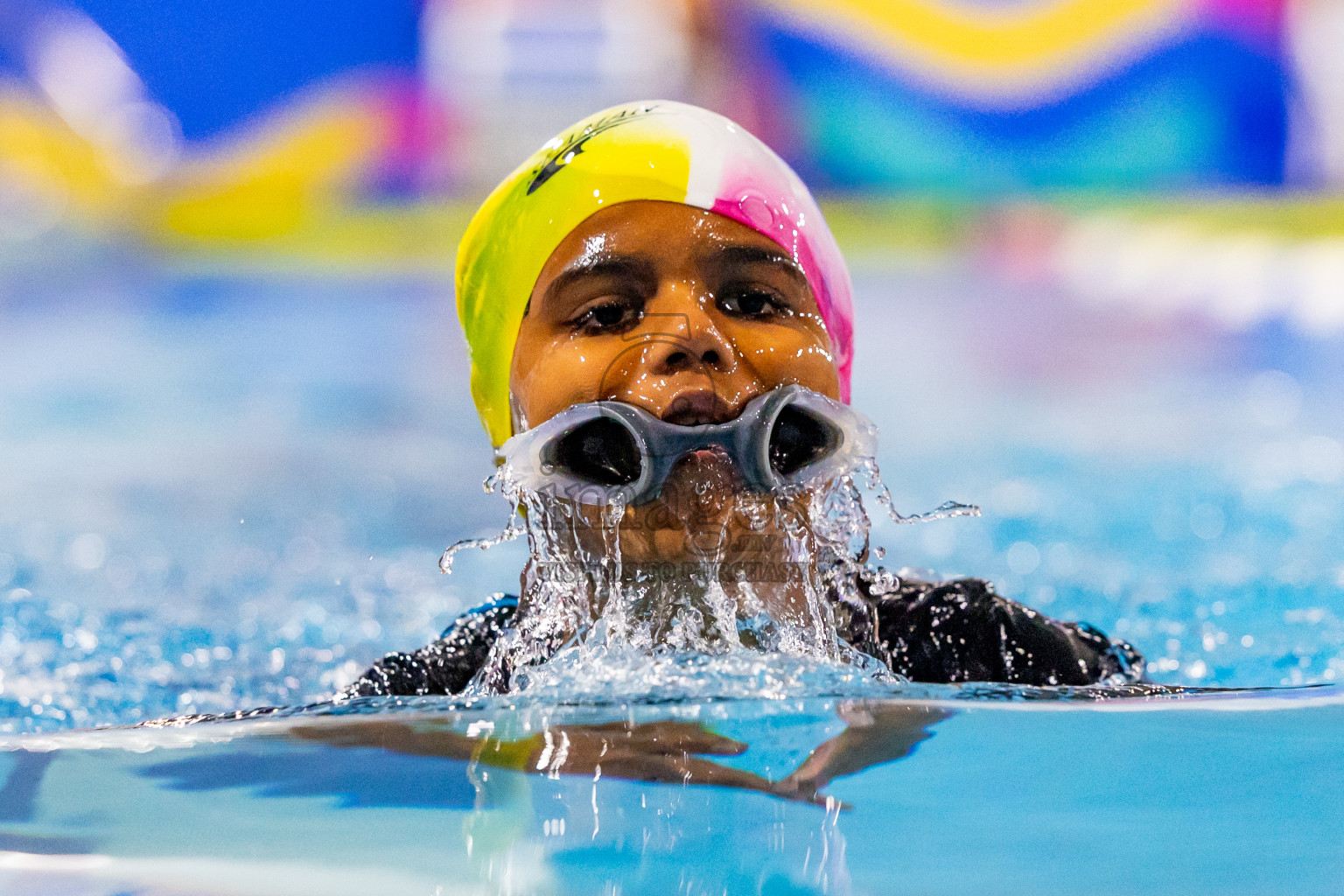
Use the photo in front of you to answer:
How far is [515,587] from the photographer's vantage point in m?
3.22

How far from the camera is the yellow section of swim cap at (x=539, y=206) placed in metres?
1.78

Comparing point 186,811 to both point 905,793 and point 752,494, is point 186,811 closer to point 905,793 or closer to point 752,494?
point 905,793

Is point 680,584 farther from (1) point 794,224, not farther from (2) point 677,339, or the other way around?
(1) point 794,224

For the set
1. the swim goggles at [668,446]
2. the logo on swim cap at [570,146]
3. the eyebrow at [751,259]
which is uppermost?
the logo on swim cap at [570,146]

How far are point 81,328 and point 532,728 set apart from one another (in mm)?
7608

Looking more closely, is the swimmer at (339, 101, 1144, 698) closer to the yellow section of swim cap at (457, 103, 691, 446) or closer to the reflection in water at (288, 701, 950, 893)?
the yellow section of swim cap at (457, 103, 691, 446)

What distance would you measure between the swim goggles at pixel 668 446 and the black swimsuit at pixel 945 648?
25 centimetres

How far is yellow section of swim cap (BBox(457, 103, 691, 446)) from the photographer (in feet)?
5.83

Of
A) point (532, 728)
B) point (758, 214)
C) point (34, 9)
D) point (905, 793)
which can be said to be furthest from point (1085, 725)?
point (34, 9)

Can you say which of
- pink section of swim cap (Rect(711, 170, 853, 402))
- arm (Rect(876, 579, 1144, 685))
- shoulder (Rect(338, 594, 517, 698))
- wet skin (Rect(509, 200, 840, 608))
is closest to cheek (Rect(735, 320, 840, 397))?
wet skin (Rect(509, 200, 840, 608))

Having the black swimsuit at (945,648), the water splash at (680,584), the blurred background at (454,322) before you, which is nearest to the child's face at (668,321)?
the water splash at (680,584)

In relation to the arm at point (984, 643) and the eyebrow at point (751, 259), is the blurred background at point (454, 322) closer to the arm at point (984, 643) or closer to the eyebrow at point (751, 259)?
the arm at point (984, 643)

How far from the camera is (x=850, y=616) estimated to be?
72.2 inches

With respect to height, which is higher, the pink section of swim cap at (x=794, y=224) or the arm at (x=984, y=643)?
the pink section of swim cap at (x=794, y=224)
